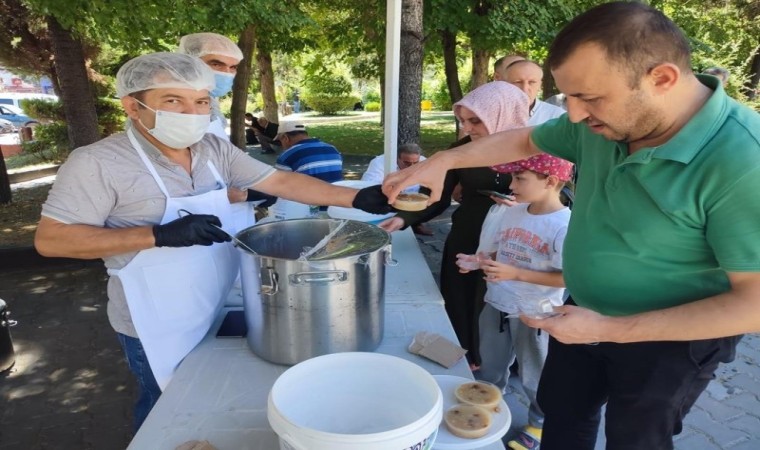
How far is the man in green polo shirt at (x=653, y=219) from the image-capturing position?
3.65 ft

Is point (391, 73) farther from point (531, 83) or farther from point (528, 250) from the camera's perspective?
point (528, 250)

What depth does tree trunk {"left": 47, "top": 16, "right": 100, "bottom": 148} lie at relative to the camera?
17.7 ft

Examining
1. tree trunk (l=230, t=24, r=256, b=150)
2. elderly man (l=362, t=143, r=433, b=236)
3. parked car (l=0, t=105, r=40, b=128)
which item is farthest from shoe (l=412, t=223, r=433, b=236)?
parked car (l=0, t=105, r=40, b=128)

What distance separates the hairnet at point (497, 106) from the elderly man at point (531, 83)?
720mm

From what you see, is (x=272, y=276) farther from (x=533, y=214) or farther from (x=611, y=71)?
(x=533, y=214)

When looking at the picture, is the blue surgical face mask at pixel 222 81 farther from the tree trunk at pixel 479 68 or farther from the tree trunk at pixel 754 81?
the tree trunk at pixel 754 81

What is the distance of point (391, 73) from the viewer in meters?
3.21

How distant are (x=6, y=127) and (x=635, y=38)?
21432 mm

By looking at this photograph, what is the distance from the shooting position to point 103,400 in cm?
318

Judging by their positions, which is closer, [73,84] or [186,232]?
[186,232]

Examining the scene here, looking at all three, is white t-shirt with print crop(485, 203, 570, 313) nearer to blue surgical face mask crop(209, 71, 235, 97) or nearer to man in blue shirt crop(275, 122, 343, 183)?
blue surgical face mask crop(209, 71, 235, 97)

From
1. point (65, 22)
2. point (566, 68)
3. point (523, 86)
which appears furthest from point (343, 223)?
point (65, 22)

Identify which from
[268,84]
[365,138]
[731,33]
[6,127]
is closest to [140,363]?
[268,84]

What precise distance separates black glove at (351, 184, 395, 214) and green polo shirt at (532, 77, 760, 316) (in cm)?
77
